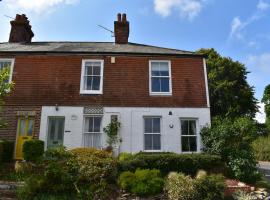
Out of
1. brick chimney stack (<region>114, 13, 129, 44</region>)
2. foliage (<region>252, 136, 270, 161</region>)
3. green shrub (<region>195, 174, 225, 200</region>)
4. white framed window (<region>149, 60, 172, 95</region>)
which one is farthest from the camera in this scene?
foliage (<region>252, 136, 270, 161</region>)

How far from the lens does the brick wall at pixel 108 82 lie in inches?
704

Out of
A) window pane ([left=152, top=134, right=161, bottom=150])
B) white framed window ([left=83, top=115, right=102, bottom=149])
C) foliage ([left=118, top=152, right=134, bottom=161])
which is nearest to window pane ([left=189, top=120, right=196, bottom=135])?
window pane ([left=152, top=134, right=161, bottom=150])

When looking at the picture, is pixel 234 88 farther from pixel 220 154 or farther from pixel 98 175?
pixel 98 175

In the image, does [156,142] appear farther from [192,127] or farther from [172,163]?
[172,163]

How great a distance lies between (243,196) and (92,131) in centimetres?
897

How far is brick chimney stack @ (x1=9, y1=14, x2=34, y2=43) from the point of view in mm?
22500

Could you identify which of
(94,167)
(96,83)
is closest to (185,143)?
(96,83)

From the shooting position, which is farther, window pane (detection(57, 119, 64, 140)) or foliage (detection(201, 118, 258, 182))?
window pane (detection(57, 119, 64, 140))

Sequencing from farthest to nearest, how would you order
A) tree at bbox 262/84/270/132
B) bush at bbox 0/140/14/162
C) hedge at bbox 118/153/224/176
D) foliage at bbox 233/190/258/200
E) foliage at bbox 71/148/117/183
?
tree at bbox 262/84/270/132, bush at bbox 0/140/14/162, hedge at bbox 118/153/224/176, foliage at bbox 71/148/117/183, foliage at bbox 233/190/258/200

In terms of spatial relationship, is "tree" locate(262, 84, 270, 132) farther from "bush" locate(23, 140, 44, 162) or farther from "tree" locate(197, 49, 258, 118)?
"bush" locate(23, 140, 44, 162)

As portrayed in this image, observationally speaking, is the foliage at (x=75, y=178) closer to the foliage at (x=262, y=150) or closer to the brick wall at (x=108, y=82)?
the brick wall at (x=108, y=82)

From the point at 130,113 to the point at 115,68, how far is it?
2943 mm

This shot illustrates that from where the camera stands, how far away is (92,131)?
57.3ft

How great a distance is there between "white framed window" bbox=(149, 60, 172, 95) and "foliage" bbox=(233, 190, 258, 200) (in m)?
7.90
